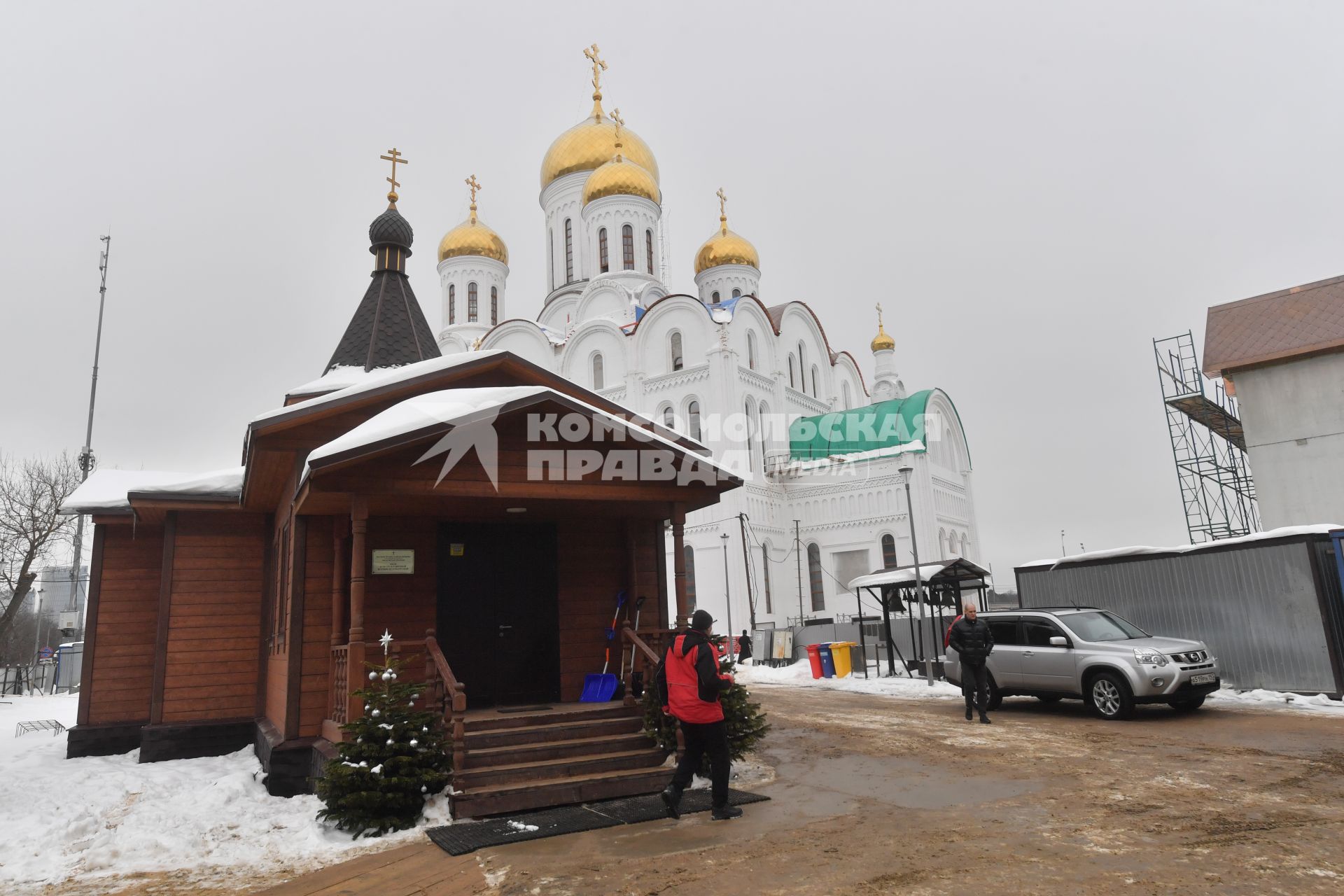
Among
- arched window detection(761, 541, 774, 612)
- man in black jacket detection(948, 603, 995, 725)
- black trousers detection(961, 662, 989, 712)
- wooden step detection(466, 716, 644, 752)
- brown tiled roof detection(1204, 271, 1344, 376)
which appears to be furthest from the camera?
arched window detection(761, 541, 774, 612)

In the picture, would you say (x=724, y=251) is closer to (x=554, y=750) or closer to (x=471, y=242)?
(x=471, y=242)

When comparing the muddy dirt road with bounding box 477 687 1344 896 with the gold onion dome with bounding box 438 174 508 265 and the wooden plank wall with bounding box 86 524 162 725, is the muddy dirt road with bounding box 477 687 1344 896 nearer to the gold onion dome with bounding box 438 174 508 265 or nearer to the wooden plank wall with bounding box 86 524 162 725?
the wooden plank wall with bounding box 86 524 162 725

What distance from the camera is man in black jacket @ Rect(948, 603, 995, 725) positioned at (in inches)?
448

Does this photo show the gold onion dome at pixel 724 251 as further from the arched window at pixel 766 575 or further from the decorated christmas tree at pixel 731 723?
the decorated christmas tree at pixel 731 723

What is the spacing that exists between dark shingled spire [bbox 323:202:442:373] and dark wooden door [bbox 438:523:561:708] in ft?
15.8

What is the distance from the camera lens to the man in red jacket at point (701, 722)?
648 centimetres

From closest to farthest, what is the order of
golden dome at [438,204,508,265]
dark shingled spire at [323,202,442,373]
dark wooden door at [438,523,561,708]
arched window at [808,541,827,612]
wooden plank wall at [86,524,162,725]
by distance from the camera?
dark wooden door at [438,523,561,708], wooden plank wall at [86,524,162,725], dark shingled spire at [323,202,442,373], arched window at [808,541,827,612], golden dome at [438,204,508,265]

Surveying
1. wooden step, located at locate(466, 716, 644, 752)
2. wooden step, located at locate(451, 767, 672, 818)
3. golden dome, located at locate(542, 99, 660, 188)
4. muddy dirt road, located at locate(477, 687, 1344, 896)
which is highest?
golden dome, located at locate(542, 99, 660, 188)

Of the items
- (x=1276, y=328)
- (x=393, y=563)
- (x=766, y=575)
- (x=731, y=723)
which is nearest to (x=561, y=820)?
(x=731, y=723)

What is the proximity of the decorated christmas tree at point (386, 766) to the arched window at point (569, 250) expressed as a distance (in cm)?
3713

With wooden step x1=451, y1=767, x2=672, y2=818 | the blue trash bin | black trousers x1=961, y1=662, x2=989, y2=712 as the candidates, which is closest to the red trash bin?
the blue trash bin

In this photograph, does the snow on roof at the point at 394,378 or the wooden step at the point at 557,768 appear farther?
the snow on roof at the point at 394,378

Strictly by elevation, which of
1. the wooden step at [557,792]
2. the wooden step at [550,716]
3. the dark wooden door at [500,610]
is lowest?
the wooden step at [557,792]

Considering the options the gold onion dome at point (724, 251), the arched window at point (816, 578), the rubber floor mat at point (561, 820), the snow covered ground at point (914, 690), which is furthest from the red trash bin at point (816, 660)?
the gold onion dome at point (724, 251)
